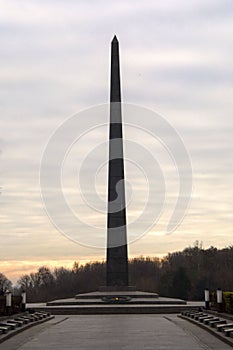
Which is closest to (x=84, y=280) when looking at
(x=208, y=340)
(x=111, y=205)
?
(x=111, y=205)

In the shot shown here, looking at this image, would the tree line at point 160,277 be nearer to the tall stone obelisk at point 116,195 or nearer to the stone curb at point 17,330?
the tall stone obelisk at point 116,195

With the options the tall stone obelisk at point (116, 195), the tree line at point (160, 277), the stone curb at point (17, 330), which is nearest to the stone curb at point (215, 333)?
the stone curb at point (17, 330)

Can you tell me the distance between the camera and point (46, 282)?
91125 mm

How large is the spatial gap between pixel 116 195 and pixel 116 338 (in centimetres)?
2577

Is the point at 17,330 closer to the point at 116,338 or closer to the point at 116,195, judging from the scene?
the point at 116,338

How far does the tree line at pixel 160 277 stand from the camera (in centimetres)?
6150

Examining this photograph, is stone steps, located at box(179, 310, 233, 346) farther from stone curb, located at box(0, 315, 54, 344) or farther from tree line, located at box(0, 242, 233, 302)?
tree line, located at box(0, 242, 233, 302)

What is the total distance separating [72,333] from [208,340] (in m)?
4.43

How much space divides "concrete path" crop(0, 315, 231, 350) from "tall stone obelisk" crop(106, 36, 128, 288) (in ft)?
65.7

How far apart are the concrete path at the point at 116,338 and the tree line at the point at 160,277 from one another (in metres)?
36.5

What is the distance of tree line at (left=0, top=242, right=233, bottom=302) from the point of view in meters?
61.5

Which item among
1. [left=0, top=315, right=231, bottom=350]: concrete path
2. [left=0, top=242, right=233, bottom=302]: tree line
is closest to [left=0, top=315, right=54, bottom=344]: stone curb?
[left=0, top=315, right=231, bottom=350]: concrete path

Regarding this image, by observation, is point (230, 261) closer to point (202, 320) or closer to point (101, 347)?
point (202, 320)

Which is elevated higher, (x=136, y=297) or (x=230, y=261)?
(x=230, y=261)
